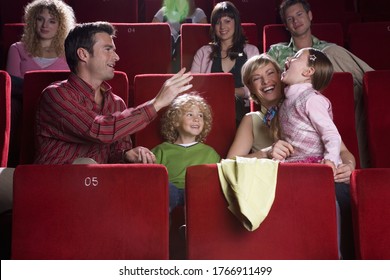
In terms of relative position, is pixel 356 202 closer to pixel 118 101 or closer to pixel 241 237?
pixel 241 237

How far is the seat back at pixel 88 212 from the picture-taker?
53cm

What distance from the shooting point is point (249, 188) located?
538mm

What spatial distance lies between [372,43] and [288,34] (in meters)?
0.13

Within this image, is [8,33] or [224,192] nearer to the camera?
[224,192]

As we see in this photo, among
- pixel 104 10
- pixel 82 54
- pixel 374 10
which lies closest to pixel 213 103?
pixel 82 54

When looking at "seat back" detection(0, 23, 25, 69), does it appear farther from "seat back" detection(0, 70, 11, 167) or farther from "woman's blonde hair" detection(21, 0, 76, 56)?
"seat back" detection(0, 70, 11, 167)

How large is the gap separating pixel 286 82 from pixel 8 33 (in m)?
0.54

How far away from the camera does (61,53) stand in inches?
37.9

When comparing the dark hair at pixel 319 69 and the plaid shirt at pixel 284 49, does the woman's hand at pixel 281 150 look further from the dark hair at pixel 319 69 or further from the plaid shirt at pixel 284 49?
the plaid shirt at pixel 284 49

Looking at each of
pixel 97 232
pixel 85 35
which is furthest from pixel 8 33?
pixel 97 232

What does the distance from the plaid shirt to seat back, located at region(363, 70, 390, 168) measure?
190 mm

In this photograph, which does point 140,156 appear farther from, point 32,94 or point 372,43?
point 372,43
